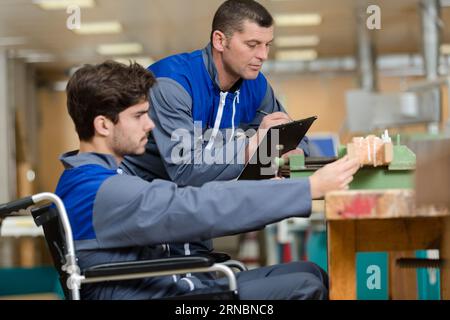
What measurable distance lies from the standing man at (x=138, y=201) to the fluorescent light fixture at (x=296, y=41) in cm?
708

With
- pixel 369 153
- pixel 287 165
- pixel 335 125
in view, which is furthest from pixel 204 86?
pixel 335 125

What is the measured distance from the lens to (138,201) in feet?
4.72

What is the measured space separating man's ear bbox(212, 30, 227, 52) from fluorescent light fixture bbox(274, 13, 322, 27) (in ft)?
16.1

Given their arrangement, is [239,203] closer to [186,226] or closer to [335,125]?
[186,226]

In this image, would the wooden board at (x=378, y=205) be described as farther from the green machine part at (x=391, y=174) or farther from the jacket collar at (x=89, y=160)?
the jacket collar at (x=89, y=160)

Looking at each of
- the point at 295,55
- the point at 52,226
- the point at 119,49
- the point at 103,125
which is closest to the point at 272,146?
the point at 103,125

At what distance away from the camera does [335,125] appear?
10.4m

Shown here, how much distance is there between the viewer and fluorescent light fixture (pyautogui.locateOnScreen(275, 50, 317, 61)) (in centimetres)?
977

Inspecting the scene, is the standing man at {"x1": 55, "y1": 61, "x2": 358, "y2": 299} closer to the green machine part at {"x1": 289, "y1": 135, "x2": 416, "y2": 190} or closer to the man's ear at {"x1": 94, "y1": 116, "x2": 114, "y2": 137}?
the man's ear at {"x1": 94, "y1": 116, "x2": 114, "y2": 137}

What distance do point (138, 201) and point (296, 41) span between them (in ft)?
25.1

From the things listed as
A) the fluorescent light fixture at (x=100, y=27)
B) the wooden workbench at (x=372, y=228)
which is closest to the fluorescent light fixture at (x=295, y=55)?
the fluorescent light fixture at (x=100, y=27)

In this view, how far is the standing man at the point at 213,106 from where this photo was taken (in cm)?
203

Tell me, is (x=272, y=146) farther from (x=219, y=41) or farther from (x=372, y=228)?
(x=372, y=228)

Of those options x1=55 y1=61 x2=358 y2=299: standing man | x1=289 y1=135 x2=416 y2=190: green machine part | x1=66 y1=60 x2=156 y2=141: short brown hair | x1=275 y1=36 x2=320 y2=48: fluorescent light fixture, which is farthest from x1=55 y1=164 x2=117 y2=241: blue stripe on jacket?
x1=275 y1=36 x2=320 y2=48: fluorescent light fixture
